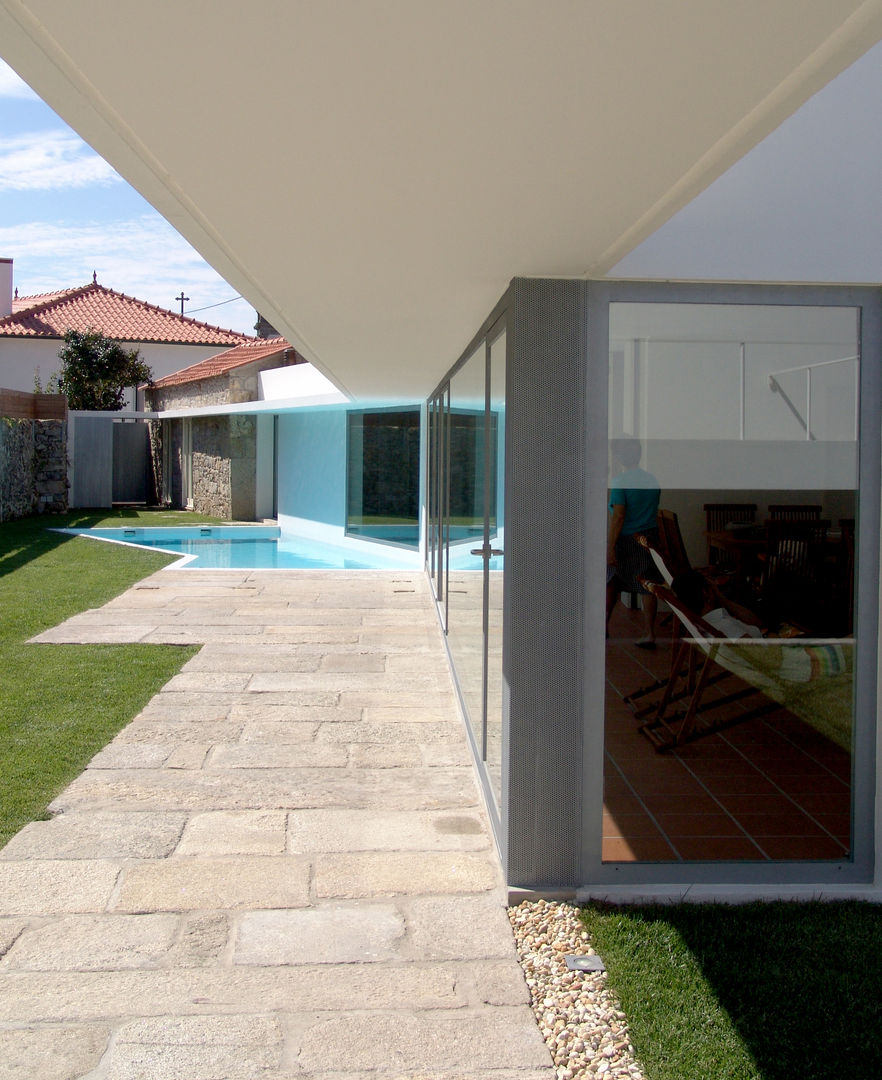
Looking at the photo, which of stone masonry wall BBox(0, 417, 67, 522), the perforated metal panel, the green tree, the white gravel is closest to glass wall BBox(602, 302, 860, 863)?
the perforated metal panel

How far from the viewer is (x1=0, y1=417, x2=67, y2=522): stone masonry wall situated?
20312 mm

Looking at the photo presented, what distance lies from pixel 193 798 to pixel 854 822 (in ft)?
9.69

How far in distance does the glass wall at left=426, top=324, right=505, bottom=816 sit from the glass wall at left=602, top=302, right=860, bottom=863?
0.65 metres

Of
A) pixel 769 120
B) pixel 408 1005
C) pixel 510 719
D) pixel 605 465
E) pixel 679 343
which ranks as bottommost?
pixel 408 1005

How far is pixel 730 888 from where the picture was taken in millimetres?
3844

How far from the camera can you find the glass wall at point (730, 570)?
12.4 feet

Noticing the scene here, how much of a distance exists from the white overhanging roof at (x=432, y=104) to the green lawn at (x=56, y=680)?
296 cm

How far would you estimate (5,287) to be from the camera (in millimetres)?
35688

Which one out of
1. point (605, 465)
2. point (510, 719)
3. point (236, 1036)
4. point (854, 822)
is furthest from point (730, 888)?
point (236, 1036)

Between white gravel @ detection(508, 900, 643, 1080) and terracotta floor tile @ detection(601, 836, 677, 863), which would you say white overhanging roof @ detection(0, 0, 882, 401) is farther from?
white gravel @ detection(508, 900, 643, 1080)

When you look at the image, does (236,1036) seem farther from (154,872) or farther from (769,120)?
(769,120)

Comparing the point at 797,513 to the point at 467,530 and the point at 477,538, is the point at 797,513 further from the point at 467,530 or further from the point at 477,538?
the point at 467,530

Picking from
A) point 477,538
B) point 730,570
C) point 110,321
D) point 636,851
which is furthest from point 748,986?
point 110,321

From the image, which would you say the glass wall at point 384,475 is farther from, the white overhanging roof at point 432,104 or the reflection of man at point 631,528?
the white overhanging roof at point 432,104
